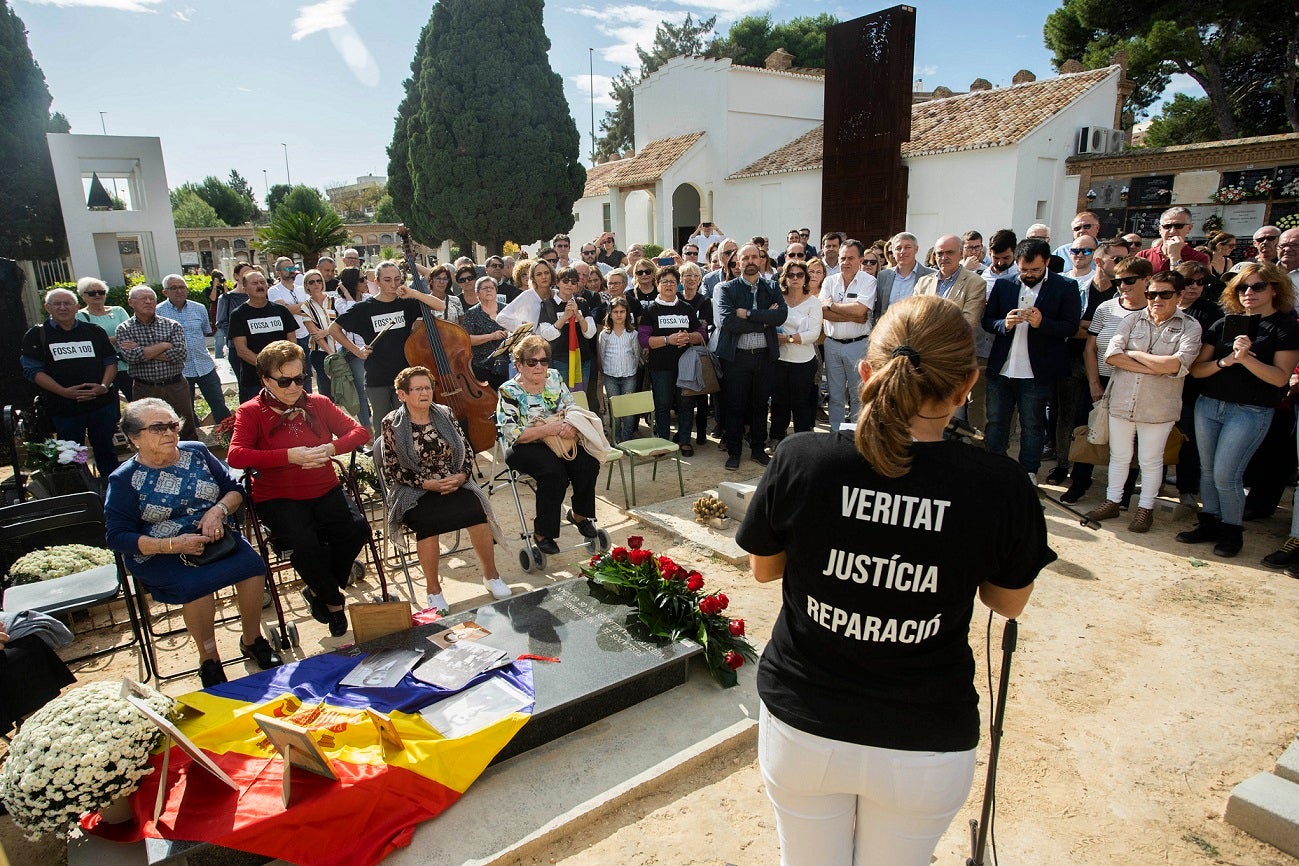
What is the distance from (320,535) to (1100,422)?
19.2 ft

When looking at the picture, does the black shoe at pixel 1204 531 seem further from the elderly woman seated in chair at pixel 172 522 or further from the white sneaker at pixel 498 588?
the elderly woman seated in chair at pixel 172 522

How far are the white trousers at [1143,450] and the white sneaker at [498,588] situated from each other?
190 inches

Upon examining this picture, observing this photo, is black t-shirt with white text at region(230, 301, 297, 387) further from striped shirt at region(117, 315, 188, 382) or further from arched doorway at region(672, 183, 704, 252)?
arched doorway at region(672, 183, 704, 252)

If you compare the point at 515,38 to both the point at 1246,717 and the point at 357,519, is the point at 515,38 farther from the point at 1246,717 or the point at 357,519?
the point at 1246,717

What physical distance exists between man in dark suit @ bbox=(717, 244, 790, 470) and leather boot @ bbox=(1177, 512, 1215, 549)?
3.62m

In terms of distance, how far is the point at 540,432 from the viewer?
538cm

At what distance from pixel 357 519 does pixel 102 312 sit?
18.0 ft

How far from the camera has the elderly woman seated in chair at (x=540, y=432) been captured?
5.40 meters

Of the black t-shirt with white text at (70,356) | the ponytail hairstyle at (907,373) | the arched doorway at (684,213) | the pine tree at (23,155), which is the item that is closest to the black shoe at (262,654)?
the ponytail hairstyle at (907,373)

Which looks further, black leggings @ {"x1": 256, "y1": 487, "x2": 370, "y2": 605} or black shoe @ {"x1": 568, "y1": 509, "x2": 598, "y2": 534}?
black shoe @ {"x1": 568, "y1": 509, "x2": 598, "y2": 534}

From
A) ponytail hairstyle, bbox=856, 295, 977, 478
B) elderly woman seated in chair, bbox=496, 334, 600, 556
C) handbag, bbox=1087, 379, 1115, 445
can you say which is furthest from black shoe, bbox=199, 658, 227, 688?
handbag, bbox=1087, 379, 1115, 445

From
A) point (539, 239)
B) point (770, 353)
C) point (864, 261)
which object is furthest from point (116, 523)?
point (539, 239)

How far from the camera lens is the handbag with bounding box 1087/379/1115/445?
19.0 ft

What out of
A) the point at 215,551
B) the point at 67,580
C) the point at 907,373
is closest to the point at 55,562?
the point at 67,580
